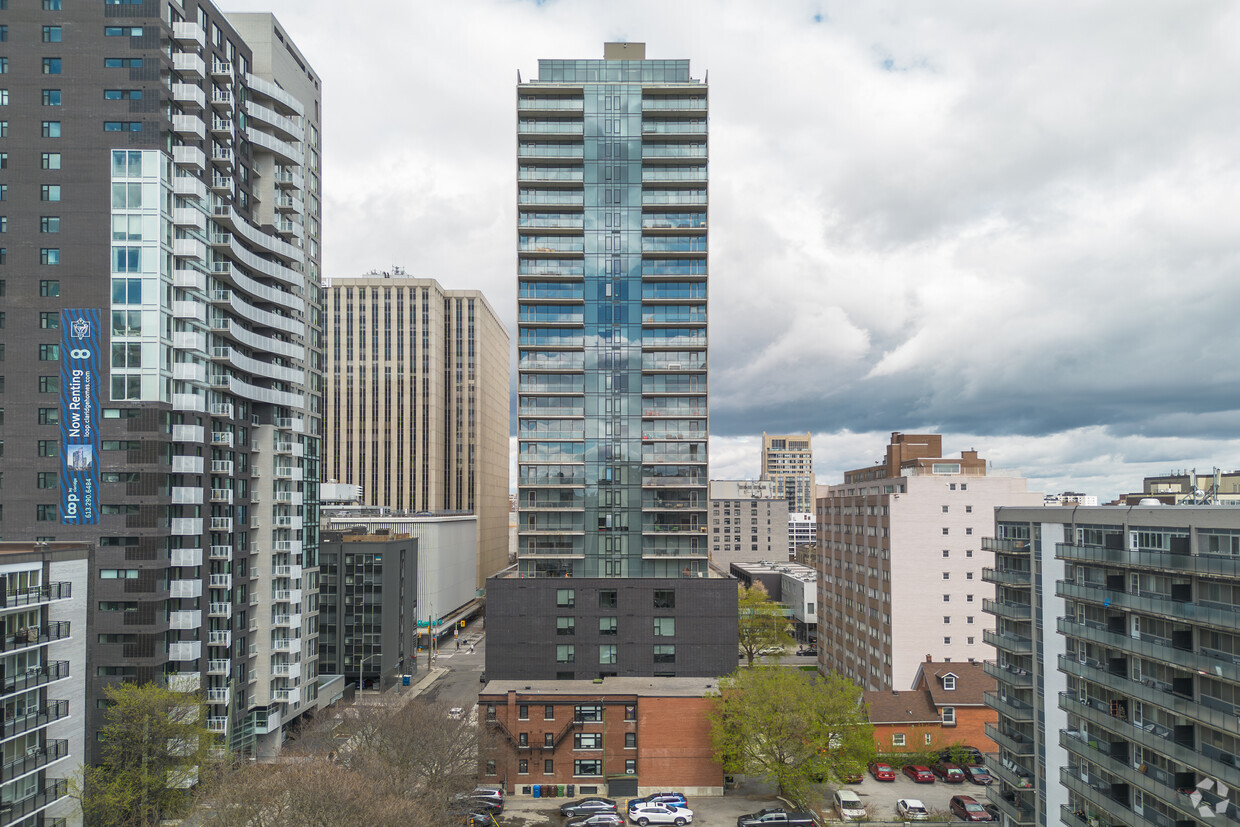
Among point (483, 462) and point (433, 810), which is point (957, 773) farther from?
point (483, 462)

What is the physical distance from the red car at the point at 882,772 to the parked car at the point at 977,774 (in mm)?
6638

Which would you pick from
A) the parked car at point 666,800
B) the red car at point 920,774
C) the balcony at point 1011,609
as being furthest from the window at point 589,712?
the balcony at point 1011,609

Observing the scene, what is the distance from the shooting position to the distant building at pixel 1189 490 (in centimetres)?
5122

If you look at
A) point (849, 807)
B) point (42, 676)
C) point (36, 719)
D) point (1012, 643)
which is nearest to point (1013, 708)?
point (1012, 643)

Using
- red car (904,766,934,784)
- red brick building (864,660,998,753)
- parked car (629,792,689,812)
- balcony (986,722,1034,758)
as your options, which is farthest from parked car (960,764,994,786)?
parked car (629,792,689,812)

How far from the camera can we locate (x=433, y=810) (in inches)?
1774

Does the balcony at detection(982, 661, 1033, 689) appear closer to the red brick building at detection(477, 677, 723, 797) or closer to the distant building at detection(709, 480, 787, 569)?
the red brick building at detection(477, 677, 723, 797)

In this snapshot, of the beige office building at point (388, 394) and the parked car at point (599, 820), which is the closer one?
the parked car at point (599, 820)

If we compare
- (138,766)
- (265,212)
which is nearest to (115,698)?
(138,766)

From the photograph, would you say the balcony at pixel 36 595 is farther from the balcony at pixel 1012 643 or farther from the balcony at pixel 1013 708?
the balcony at pixel 1013 708

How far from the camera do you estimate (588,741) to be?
204 feet

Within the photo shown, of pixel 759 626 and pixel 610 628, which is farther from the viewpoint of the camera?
pixel 759 626

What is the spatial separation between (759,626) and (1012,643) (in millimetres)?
57668

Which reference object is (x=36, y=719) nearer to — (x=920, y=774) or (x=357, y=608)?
(x=357, y=608)
